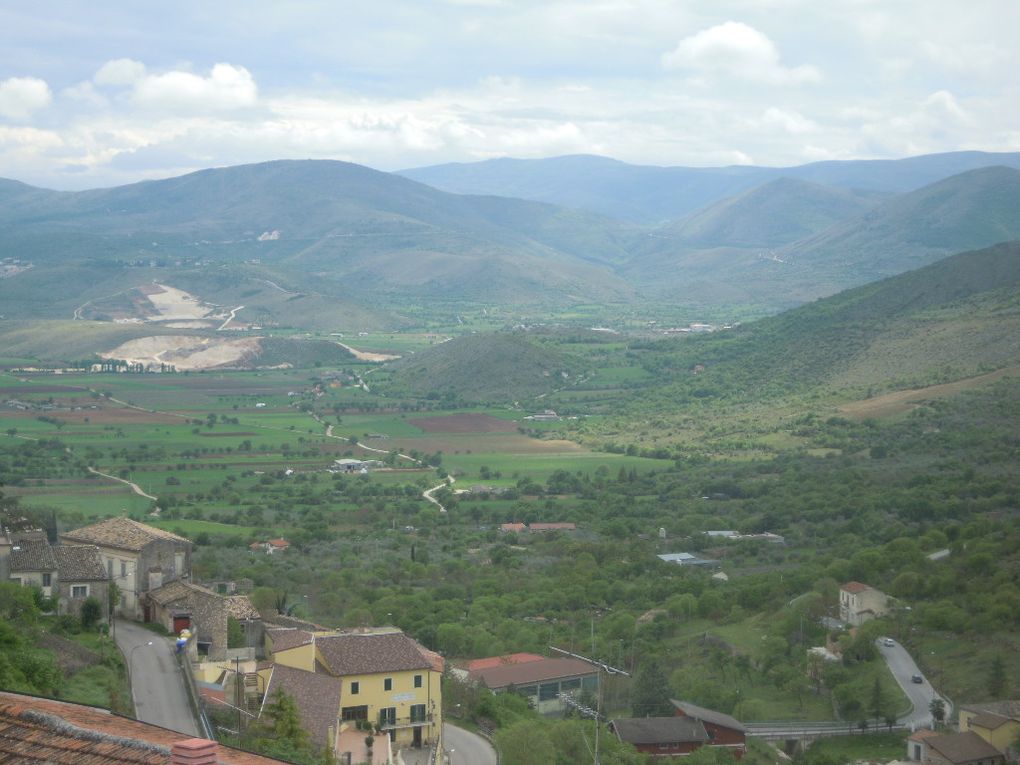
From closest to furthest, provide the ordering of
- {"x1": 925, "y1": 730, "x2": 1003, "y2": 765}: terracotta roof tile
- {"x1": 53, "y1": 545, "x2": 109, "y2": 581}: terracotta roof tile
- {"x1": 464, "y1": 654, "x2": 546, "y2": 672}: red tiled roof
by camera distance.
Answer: {"x1": 53, "y1": 545, "x2": 109, "y2": 581}: terracotta roof tile, {"x1": 925, "y1": 730, "x2": 1003, "y2": 765}: terracotta roof tile, {"x1": 464, "y1": 654, "x2": 546, "y2": 672}: red tiled roof

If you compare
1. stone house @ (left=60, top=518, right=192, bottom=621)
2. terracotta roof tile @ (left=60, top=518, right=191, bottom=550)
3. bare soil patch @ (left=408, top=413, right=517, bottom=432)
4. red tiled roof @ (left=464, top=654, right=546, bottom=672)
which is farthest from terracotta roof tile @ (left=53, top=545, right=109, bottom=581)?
bare soil patch @ (left=408, top=413, right=517, bottom=432)

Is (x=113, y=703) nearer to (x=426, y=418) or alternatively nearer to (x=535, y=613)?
(x=535, y=613)

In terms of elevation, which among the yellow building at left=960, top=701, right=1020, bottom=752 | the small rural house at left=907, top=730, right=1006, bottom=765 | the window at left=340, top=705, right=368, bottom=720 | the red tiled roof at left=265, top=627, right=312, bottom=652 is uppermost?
the red tiled roof at left=265, top=627, right=312, bottom=652

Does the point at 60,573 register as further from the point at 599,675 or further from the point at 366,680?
the point at 599,675

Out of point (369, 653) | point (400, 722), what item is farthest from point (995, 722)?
point (369, 653)

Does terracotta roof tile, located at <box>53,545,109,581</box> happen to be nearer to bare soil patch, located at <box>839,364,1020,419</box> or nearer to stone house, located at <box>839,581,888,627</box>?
stone house, located at <box>839,581,888,627</box>

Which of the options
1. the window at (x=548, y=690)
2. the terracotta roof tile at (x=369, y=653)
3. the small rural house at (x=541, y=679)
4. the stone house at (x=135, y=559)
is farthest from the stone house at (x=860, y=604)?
the stone house at (x=135, y=559)
